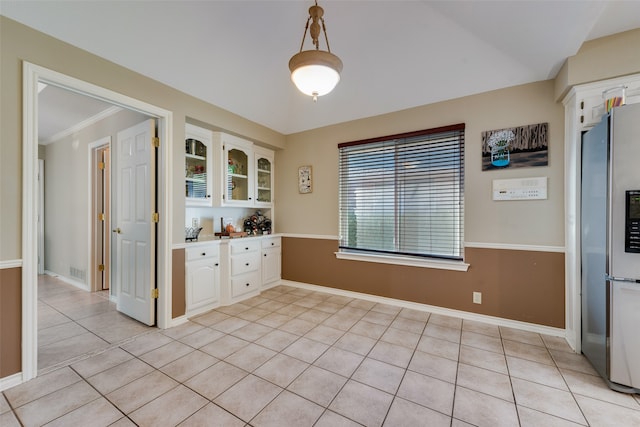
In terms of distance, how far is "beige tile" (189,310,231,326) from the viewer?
2.93 metres

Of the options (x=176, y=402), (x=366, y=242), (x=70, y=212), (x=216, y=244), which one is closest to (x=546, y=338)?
(x=366, y=242)

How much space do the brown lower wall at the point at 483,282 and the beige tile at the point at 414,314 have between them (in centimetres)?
13

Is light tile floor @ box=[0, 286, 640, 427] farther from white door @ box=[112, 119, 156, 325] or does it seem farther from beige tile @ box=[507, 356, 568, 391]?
white door @ box=[112, 119, 156, 325]

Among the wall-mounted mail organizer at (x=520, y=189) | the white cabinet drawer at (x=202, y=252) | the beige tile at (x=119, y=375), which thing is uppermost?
the wall-mounted mail organizer at (x=520, y=189)

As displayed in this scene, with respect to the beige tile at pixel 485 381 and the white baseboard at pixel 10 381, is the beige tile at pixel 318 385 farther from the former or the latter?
the white baseboard at pixel 10 381

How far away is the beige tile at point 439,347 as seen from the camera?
2275 mm

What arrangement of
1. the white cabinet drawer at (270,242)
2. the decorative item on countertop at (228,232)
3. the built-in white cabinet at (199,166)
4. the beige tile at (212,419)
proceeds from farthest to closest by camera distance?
the white cabinet drawer at (270,242) < the decorative item on countertop at (228,232) < the built-in white cabinet at (199,166) < the beige tile at (212,419)

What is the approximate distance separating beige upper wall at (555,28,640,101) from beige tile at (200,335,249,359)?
377cm

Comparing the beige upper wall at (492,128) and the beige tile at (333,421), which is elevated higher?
the beige upper wall at (492,128)

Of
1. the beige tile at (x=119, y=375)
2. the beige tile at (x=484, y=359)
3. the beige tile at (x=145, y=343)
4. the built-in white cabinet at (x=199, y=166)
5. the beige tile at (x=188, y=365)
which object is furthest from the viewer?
the built-in white cabinet at (x=199, y=166)

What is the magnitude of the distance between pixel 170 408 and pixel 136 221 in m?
2.10

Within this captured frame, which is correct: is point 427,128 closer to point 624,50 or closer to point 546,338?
point 624,50

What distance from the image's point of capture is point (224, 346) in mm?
2402

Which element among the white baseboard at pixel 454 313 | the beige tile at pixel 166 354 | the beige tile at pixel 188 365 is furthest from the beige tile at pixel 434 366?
the beige tile at pixel 166 354
